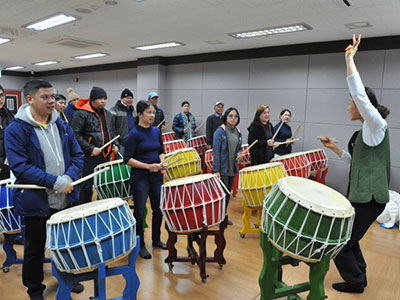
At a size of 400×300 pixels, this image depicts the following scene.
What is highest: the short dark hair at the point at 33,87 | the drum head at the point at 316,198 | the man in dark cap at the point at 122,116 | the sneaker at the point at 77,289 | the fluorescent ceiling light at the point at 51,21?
the fluorescent ceiling light at the point at 51,21

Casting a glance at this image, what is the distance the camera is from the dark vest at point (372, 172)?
7.38 ft

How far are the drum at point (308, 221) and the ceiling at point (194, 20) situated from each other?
266 centimetres

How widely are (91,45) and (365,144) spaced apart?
6009 mm

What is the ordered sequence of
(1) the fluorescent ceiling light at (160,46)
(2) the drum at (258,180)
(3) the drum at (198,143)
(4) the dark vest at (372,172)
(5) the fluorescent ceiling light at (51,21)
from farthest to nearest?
(1) the fluorescent ceiling light at (160,46), (3) the drum at (198,143), (5) the fluorescent ceiling light at (51,21), (2) the drum at (258,180), (4) the dark vest at (372,172)

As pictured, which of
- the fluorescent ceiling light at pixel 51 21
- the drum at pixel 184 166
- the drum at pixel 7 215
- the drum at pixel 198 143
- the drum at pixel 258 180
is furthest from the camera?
the drum at pixel 198 143

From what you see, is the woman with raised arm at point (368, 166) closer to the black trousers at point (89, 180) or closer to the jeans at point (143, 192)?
the jeans at point (143, 192)

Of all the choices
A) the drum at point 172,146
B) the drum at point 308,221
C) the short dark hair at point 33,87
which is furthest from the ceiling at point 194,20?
the drum at point 308,221

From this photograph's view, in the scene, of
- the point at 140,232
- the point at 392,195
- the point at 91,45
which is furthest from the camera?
the point at 91,45

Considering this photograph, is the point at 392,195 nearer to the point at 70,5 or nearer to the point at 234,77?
the point at 234,77

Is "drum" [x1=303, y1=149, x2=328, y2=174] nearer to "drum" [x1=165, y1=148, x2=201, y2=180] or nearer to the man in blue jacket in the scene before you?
"drum" [x1=165, y1=148, x2=201, y2=180]

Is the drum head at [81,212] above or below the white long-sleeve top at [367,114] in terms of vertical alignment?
below

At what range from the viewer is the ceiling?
3725 millimetres

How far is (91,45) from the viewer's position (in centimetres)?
652

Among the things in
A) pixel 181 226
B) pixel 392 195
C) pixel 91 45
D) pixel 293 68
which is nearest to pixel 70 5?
pixel 91 45
